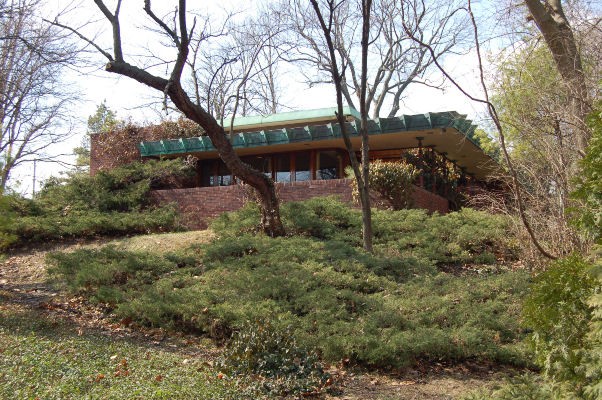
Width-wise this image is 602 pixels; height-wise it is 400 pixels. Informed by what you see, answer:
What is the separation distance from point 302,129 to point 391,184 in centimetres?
588

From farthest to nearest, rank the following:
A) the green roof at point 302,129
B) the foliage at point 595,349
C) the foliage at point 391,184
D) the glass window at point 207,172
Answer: the glass window at point 207,172, the green roof at point 302,129, the foliage at point 391,184, the foliage at point 595,349

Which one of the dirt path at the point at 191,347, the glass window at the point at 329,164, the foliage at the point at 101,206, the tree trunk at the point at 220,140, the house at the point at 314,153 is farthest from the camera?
the glass window at the point at 329,164

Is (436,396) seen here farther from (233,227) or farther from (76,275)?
(233,227)

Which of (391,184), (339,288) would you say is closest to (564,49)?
(339,288)

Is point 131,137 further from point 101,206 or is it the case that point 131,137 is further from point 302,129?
point 302,129

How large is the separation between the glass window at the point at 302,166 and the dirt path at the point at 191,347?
10.9m

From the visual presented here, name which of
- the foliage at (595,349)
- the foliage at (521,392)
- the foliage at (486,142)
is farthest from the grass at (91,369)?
the foliage at (486,142)

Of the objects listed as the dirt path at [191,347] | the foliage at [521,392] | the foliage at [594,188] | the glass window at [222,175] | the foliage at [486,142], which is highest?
the foliage at [486,142]

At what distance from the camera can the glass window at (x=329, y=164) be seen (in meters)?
22.3

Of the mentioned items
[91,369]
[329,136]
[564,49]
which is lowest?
[91,369]

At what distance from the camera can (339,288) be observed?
9.90 metres

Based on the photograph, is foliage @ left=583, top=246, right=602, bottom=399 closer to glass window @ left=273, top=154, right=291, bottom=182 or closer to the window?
glass window @ left=273, top=154, right=291, bottom=182

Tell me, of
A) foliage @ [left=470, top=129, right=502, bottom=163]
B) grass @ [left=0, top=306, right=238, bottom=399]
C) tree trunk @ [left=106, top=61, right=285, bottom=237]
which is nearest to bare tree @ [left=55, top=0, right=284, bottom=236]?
tree trunk @ [left=106, top=61, right=285, bottom=237]

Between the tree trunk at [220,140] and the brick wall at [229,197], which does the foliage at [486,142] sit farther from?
the tree trunk at [220,140]
